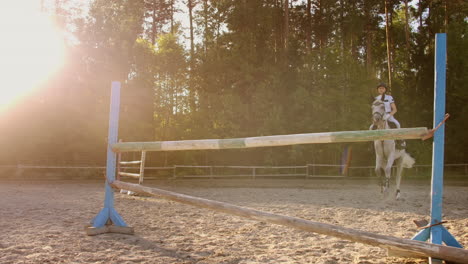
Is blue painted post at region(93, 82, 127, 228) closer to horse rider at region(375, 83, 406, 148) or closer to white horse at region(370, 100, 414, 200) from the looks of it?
white horse at region(370, 100, 414, 200)

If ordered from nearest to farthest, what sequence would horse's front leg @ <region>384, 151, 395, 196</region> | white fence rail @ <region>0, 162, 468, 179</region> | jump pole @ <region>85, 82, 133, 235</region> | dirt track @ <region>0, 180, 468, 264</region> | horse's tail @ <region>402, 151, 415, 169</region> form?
dirt track @ <region>0, 180, 468, 264</region>, jump pole @ <region>85, 82, 133, 235</region>, horse's front leg @ <region>384, 151, 395, 196</region>, horse's tail @ <region>402, 151, 415, 169</region>, white fence rail @ <region>0, 162, 468, 179</region>

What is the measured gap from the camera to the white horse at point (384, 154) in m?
7.65

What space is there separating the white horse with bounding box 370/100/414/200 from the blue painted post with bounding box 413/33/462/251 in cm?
474

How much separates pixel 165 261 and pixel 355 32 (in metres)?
25.1

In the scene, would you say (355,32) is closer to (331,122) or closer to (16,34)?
(331,122)

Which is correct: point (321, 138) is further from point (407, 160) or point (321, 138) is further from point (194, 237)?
point (407, 160)

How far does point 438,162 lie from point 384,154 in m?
5.61

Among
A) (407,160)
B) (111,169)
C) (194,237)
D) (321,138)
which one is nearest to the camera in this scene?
(321,138)

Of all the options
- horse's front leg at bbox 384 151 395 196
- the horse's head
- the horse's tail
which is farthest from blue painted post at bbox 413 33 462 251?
the horse's tail

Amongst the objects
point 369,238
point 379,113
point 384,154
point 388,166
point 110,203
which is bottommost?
point 110,203

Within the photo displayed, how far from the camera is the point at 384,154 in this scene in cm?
827

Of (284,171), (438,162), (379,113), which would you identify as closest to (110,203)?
(438,162)

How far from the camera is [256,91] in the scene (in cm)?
2223

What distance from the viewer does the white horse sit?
7648mm
